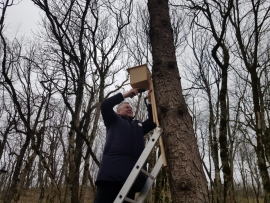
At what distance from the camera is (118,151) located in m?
2.57

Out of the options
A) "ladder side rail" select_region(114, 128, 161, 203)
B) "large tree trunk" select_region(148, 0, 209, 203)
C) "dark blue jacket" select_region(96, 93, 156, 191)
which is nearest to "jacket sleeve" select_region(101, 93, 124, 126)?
"dark blue jacket" select_region(96, 93, 156, 191)

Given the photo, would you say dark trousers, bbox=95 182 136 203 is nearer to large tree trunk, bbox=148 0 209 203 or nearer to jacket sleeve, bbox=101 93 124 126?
jacket sleeve, bbox=101 93 124 126

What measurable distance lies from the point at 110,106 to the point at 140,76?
568 millimetres

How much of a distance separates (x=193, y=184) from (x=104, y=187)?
1074mm

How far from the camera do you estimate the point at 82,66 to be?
5641 millimetres

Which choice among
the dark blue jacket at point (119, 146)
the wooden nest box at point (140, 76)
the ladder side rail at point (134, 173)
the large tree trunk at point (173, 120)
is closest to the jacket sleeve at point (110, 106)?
the dark blue jacket at point (119, 146)

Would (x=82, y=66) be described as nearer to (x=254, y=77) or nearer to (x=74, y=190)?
(x=74, y=190)

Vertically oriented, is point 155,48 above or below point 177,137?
above

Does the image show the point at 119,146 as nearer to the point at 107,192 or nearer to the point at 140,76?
the point at 107,192

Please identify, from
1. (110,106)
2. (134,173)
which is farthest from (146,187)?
(110,106)

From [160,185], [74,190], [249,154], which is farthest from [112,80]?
[249,154]

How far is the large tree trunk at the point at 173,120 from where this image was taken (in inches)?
68.7

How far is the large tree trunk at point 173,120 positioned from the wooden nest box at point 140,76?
16cm

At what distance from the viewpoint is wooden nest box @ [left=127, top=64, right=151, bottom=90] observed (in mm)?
2430
